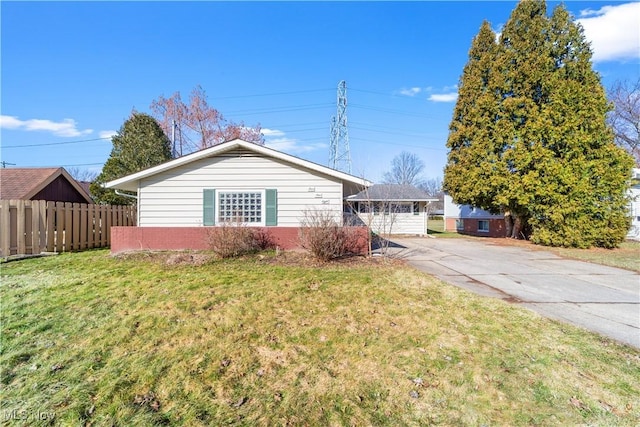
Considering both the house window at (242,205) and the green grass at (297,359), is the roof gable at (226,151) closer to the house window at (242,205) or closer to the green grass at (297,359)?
the house window at (242,205)

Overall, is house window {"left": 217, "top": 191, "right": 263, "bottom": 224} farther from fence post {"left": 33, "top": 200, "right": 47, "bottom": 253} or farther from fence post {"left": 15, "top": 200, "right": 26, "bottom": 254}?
fence post {"left": 15, "top": 200, "right": 26, "bottom": 254}

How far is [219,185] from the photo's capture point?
32.5 ft

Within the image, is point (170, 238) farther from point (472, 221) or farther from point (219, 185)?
point (472, 221)

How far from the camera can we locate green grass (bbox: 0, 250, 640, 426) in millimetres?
2746

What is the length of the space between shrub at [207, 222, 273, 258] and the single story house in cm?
64

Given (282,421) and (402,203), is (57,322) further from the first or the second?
(402,203)

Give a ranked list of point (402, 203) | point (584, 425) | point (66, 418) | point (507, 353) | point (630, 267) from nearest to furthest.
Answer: point (584, 425) → point (66, 418) → point (507, 353) → point (630, 267) → point (402, 203)

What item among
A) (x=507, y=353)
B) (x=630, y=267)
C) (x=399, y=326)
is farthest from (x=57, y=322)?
(x=630, y=267)

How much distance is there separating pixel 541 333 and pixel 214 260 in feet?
22.1

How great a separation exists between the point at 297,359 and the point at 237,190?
23.8 ft

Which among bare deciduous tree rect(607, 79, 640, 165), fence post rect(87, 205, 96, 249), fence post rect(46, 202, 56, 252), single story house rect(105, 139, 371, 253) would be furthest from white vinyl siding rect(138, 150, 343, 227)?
bare deciduous tree rect(607, 79, 640, 165)

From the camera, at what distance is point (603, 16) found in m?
12.4

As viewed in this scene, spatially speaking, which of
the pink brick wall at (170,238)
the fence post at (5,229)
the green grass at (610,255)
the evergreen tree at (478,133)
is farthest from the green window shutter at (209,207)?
the evergreen tree at (478,133)

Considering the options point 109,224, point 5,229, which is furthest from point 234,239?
point 109,224
